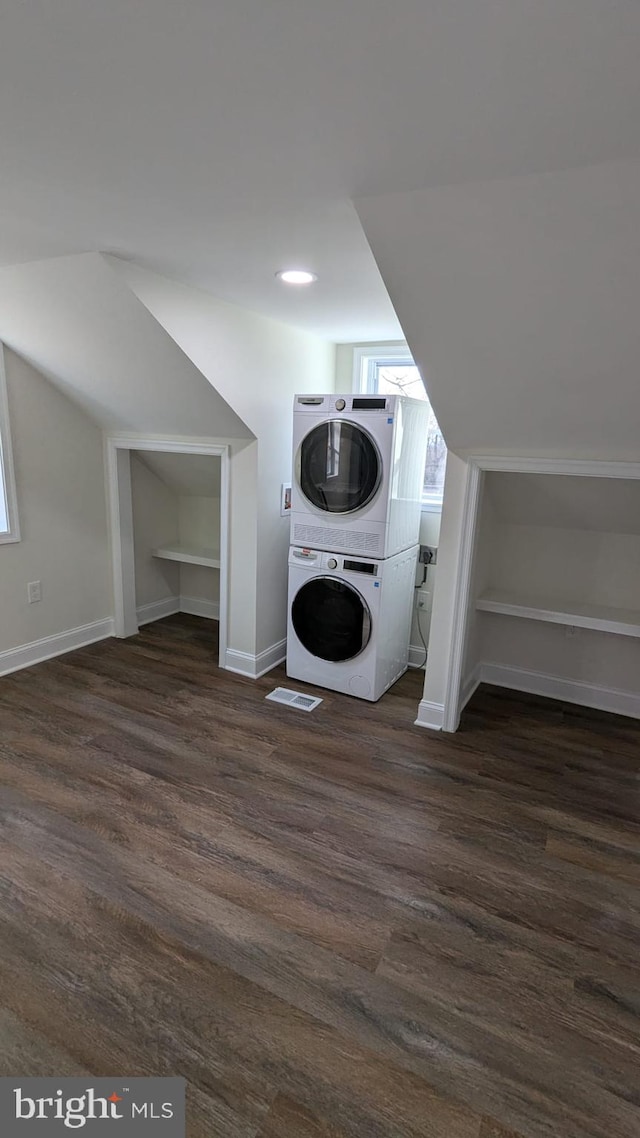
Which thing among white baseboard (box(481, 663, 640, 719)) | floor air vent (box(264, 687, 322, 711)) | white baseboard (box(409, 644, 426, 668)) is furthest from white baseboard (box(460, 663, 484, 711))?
floor air vent (box(264, 687, 322, 711))

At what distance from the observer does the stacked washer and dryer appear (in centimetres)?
295

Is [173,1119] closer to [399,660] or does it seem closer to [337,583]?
[337,583]

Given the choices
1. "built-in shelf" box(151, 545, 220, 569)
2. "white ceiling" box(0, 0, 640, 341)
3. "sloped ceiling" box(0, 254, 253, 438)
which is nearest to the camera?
"white ceiling" box(0, 0, 640, 341)

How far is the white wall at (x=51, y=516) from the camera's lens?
3342mm

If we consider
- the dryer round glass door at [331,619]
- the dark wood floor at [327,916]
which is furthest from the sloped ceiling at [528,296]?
the dark wood floor at [327,916]

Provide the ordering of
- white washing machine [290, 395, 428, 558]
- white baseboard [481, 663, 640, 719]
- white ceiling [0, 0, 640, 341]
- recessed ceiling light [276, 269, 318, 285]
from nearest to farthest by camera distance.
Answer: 1. white ceiling [0, 0, 640, 341]
2. recessed ceiling light [276, 269, 318, 285]
3. white washing machine [290, 395, 428, 558]
4. white baseboard [481, 663, 640, 719]

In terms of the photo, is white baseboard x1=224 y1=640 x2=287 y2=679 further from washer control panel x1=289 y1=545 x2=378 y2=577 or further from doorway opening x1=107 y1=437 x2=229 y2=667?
washer control panel x1=289 y1=545 x2=378 y2=577

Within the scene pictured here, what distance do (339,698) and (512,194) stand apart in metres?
2.56

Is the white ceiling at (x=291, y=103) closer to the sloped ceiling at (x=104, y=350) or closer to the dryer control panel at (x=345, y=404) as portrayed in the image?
the sloped ceiling at (x=104, y=350)

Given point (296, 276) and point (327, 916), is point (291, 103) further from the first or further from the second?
point (327, 916)

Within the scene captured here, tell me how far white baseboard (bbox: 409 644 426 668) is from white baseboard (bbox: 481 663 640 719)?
410 mm

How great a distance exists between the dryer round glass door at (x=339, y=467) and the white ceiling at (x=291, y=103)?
1138 mm

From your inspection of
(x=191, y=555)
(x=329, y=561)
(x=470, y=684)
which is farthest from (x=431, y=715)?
(x=191, y=555)

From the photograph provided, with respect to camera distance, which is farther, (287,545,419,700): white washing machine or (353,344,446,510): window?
(353,344,446,510): window
